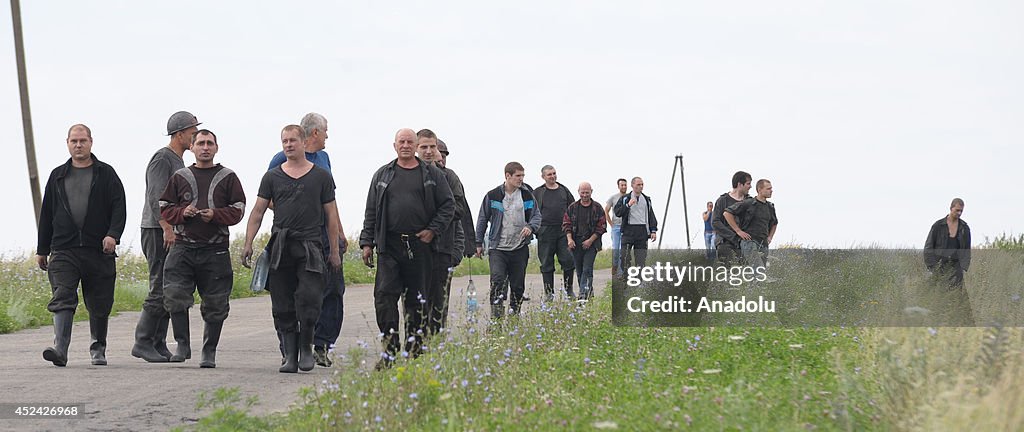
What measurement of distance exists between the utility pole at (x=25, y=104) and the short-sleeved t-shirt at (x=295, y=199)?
11.9 metres

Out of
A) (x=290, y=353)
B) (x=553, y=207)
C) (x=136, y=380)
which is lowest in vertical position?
(x=136, y=380)

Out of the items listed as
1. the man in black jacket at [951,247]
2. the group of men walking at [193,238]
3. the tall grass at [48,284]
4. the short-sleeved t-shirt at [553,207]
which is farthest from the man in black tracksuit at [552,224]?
the group of men walking at [193,238]

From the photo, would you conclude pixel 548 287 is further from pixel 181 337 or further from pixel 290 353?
pixel 290 353

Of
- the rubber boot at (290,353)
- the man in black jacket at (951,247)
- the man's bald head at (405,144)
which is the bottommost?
the rubber boot at (290,353)

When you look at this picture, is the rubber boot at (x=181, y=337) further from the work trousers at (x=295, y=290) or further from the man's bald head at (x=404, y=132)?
the man's bald head at (x=404, y=132)

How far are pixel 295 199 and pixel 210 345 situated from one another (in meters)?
1.71

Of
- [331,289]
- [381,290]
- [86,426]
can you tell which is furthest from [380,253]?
[86,426]

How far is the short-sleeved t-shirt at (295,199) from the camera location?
35.2ft

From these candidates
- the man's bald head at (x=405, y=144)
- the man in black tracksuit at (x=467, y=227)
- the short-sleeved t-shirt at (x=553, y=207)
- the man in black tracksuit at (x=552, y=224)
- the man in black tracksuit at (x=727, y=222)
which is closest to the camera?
the man's bald head at (x=405, y=144)

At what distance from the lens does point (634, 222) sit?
2083 centimetres

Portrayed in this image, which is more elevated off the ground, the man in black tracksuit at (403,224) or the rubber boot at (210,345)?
the man in black tracksuit at (403,224)

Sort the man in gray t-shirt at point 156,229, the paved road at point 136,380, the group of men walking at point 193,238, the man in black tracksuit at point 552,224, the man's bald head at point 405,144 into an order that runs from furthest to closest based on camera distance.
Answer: the man in black tracksuit at point 552,224 → the man in gray t-shirt at point 156,229 → the group of men walking at point 193,238 → the man's bald head at point 405,144 → the paved road at point 136,380

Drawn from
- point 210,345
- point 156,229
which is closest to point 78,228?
point 156,229

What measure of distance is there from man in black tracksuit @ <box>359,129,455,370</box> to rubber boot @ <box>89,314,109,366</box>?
111 inches
